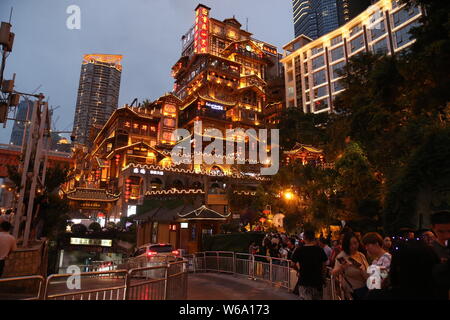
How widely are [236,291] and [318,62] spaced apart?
6704 cm

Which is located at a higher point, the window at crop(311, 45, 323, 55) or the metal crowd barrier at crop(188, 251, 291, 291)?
the window at crop(311, 45, 323, 55)

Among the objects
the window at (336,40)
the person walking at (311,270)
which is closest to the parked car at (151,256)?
the person walking at (311,270)

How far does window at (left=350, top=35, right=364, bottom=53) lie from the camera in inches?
2391

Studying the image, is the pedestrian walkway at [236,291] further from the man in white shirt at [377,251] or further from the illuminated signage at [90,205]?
the illuminated signage at [90,205]

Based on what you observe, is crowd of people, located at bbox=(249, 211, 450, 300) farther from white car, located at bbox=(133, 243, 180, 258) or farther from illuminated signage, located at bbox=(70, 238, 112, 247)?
illuminated signage, located at bbox=(70, 238, 112, 247)

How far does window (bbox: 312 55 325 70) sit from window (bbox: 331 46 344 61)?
2.26 m

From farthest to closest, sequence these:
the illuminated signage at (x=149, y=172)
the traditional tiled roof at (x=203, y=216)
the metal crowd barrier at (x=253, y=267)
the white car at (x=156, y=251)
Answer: the illuminated signage at (x=149, y=172) → the traditional tiled roof at (x=203, y=216) → the white car at (x=156, y=251) → the metal crowd barrier at (x=253, y=267)

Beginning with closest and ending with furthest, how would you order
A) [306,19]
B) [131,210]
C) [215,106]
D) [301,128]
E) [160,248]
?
[160,248]
[131,210]
[301,128]
[215,106]
[306,19]

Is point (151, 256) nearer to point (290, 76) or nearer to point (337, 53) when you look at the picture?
point (337, 53)

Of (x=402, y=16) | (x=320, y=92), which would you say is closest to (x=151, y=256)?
(x=402, y=16)

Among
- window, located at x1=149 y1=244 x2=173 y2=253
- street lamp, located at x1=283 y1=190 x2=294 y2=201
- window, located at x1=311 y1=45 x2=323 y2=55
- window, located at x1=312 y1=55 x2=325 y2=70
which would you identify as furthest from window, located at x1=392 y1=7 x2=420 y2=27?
window, located at x1=149 y1=244 x2=173 y2=253

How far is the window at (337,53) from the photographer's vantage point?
64812 mm

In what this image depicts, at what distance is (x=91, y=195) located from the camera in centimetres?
3991
